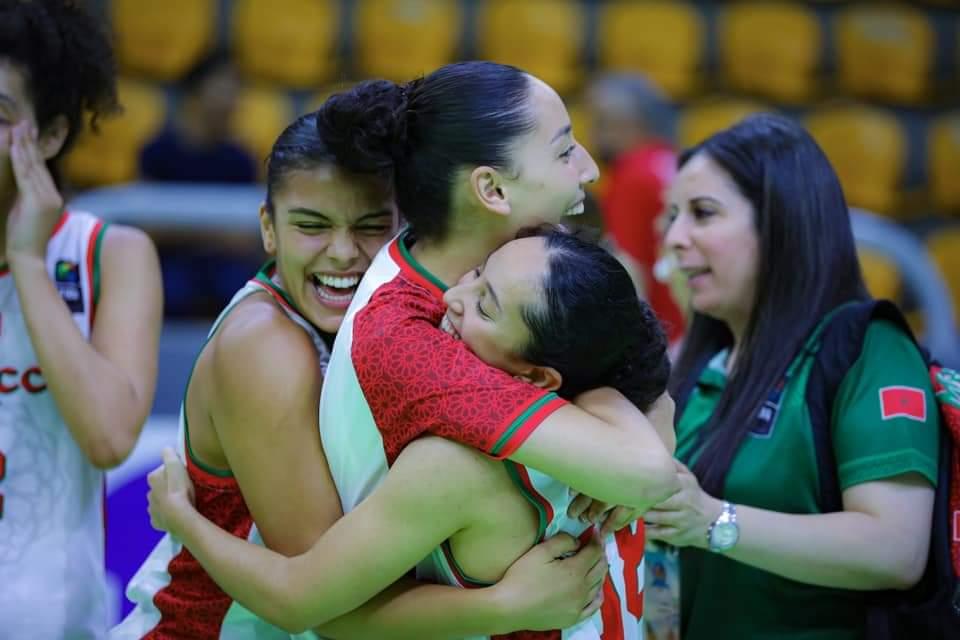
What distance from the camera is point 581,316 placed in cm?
166

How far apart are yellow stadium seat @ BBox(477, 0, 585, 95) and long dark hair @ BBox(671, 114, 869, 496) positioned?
4715 mm

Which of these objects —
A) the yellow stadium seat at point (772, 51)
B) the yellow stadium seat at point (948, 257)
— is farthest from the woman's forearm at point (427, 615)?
the yellow stadium seat at point (772, 51)

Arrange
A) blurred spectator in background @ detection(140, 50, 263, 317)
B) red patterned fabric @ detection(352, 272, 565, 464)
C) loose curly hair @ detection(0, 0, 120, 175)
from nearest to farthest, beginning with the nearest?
red patterned fabric @ detection(352, 272, 565, 464), loose curly hair @ detection(0, 0, 120, 175), blurred spectator in background @ detection(140, 50, 263, 317)

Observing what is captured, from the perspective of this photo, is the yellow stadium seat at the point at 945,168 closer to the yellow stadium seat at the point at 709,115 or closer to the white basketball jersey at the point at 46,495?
the yellow stadium seat at the point at 709,115

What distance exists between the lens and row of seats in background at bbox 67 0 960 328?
680cm

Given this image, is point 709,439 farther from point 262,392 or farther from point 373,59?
point 373,59

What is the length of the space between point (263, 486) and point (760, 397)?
41.7 inches

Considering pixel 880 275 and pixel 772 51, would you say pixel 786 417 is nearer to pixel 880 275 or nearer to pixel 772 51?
pixel 880 275

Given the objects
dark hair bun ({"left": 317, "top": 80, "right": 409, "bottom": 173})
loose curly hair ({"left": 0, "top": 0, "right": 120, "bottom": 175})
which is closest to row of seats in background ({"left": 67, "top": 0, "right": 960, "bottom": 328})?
loose curly hair ({"left": 0, "top": 0, "right": 120, "bottom": 175})

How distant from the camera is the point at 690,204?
2.55 m

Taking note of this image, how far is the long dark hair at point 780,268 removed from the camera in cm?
236

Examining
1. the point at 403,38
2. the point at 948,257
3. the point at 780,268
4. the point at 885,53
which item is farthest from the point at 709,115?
the point at 780,268

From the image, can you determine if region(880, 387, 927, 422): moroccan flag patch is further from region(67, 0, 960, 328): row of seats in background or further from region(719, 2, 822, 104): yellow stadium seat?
region(719, 2, 822, 104): yellow stadium seat

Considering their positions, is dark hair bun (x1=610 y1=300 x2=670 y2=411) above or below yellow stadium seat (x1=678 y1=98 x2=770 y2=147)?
above
